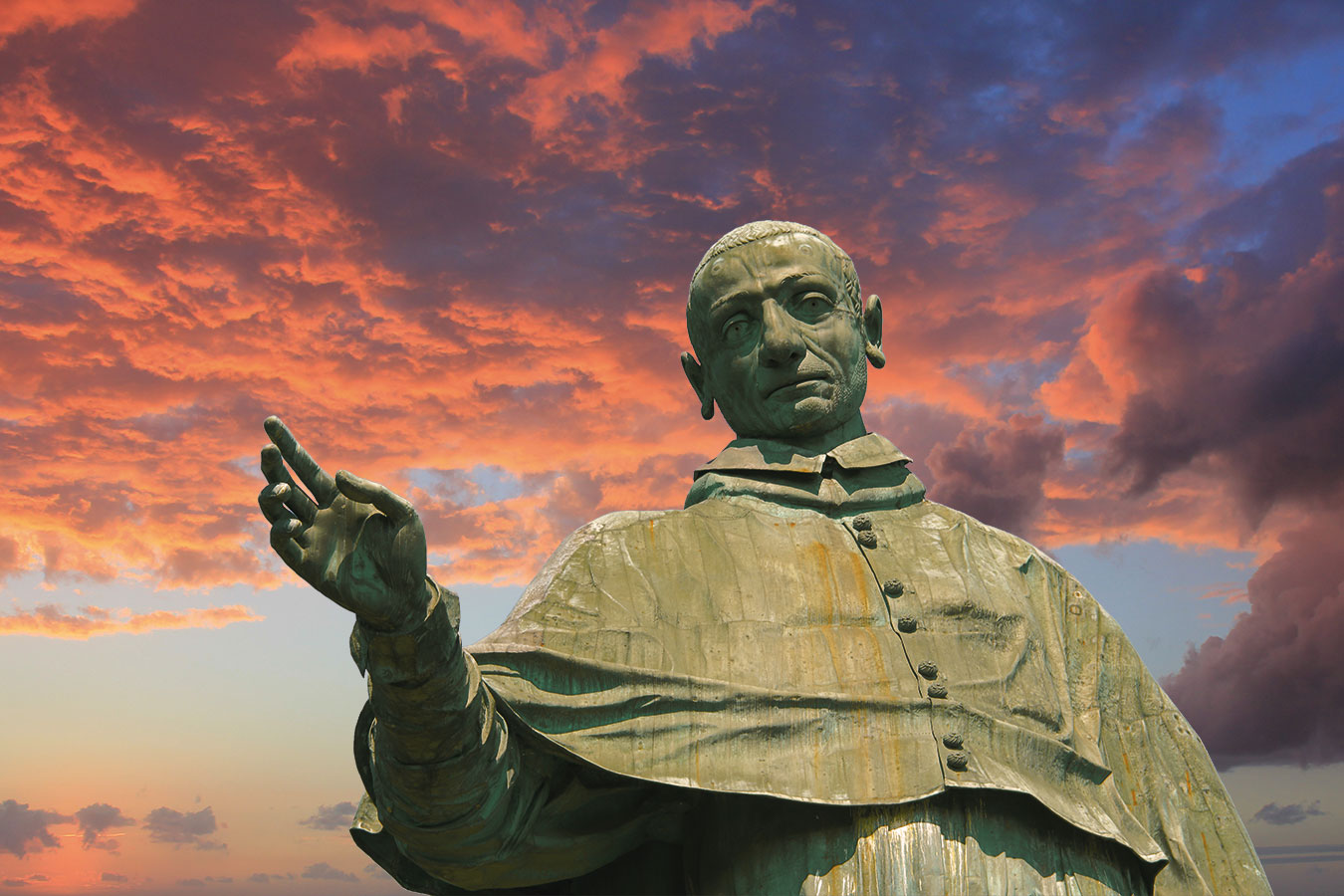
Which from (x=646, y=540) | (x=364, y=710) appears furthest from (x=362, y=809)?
(x=646, y=540)

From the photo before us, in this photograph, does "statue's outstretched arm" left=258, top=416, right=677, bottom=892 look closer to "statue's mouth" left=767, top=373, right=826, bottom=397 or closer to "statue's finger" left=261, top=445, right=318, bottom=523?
"statue's finger" left=261, top=445, right=318, bottom=523

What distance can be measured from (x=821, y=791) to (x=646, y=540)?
1852 millimetres

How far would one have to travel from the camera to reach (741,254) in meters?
8.86

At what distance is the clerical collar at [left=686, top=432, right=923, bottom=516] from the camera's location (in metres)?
8.59

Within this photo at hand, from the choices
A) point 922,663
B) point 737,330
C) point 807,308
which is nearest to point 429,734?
point 922,663

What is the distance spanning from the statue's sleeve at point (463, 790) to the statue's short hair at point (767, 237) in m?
2.92

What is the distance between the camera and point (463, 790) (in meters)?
7.00

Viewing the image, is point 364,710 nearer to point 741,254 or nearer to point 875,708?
point 875,708

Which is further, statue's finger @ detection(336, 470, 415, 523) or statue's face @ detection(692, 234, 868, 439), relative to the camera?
statue's face @ detection(692, 234, 868, 439)

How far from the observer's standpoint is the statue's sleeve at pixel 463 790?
6.59m

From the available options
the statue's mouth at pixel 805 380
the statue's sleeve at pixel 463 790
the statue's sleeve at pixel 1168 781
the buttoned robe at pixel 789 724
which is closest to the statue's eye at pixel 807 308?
the statue's mouth at pixel 805 380

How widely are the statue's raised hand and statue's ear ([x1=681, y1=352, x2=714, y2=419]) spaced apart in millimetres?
3377

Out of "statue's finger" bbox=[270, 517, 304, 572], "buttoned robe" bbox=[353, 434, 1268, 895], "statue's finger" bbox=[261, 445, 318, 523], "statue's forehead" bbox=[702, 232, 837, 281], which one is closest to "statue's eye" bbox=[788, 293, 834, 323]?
"statue's forehead" bbox=[702, 232, 837, 281]

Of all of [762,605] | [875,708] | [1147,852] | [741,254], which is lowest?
[1147,852]
